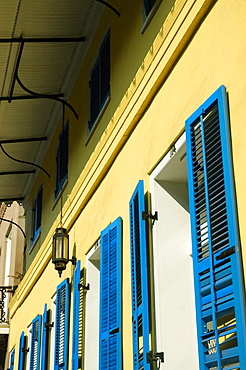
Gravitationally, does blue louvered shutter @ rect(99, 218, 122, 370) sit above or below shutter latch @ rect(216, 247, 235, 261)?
above

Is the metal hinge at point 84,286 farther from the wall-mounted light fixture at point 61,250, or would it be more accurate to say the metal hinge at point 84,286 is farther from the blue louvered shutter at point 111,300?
the blue louvered shutter at point 111,300

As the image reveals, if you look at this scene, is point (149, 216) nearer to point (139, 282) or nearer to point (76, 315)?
point (139, 282)

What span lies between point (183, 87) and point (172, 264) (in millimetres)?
1409

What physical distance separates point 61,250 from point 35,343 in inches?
122

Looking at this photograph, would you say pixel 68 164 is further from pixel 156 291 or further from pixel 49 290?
pixel 156 291

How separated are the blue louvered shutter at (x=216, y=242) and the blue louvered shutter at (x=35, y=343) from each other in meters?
6.58

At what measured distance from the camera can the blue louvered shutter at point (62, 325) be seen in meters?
8.48

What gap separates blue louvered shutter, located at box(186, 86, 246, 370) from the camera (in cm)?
380

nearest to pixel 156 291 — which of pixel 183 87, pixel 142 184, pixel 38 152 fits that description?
pixel 142 184

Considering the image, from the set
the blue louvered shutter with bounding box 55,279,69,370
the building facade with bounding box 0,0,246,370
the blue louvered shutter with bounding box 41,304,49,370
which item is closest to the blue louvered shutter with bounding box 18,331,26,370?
the building facade with bounding box 0,0,246,370

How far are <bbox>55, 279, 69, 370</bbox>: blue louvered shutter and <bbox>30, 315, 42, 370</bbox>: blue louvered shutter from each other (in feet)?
5.35

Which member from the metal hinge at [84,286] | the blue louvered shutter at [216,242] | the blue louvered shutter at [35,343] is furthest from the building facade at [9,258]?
the blue louvered shutter at [216,242]

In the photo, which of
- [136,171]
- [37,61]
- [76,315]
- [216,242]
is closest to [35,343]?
[76,315]

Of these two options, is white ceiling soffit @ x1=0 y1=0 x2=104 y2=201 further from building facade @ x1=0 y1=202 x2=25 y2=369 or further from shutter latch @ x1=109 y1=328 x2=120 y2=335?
shutter latch @ x1=109 y1=328 x2=120 y2=335
